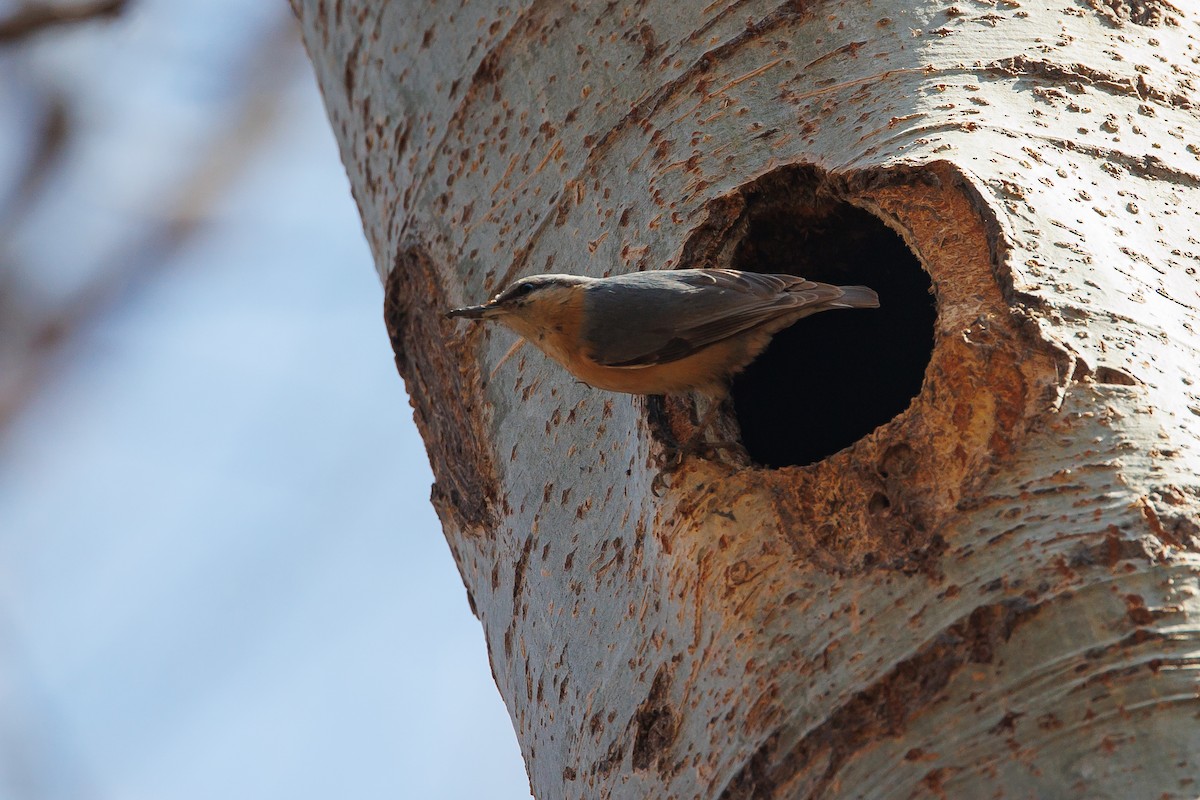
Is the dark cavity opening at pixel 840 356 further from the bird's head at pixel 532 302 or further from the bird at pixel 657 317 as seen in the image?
the bird's head at pixel 532 302

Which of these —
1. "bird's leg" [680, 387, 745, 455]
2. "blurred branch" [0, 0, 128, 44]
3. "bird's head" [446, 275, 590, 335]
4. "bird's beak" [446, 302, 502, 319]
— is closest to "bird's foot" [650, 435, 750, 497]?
"bird's leg" [680, 387, 745, 455]

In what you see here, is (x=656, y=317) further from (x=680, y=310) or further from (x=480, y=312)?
(x=480, y=312)

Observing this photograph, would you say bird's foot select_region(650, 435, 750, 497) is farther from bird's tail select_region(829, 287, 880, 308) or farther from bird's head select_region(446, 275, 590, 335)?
bird's tail select_region(829, 287, 880, 308)

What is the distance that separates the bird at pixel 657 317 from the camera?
2.55 metres

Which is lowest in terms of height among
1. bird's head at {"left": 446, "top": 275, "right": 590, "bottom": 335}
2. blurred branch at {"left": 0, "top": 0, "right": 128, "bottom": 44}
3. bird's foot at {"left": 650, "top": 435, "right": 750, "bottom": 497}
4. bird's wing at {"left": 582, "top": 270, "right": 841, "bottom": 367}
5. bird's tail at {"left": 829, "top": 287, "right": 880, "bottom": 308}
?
bird's foot at {"left": 650, "top": 435, "right": 750, "bottom": 497}

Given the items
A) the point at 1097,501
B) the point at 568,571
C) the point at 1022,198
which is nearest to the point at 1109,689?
the point at 1097,501

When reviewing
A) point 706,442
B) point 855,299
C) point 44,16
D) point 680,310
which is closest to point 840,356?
point 855,299

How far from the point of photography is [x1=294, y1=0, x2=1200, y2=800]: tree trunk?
1708 mm

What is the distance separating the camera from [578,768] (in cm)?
224

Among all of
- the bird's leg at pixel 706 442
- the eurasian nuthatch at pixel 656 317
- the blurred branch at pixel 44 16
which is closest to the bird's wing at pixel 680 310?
the eurasian nuthatch at pixel 656 317

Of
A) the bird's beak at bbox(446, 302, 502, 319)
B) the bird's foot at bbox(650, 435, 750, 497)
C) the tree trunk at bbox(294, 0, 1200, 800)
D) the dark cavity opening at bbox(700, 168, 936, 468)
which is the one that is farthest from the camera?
the dark cavity opening at bbox(700, 168, 936, 468)

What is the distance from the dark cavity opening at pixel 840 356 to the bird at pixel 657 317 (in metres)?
0.13

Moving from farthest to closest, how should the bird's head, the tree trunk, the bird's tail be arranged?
the bird's tail → the bird's head → the tree trunk

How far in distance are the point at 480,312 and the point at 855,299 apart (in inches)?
33.4
